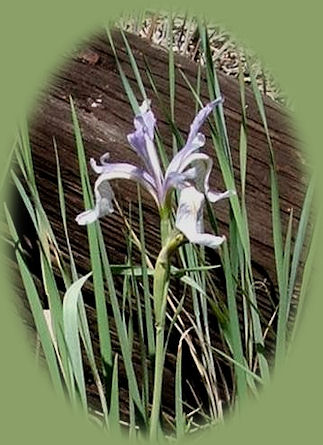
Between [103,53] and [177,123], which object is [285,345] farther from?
[103,53]

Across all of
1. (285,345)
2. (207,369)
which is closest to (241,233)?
(285,345)

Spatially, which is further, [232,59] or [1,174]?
[232,59]

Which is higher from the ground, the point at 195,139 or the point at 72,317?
the point at 195,139

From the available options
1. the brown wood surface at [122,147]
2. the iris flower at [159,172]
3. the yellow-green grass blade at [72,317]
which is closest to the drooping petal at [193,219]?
the iris flower at [159,172]

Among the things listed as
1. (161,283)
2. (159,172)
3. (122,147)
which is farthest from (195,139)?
(122,147)

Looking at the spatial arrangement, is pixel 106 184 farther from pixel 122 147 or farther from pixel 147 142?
pixel 122 147
